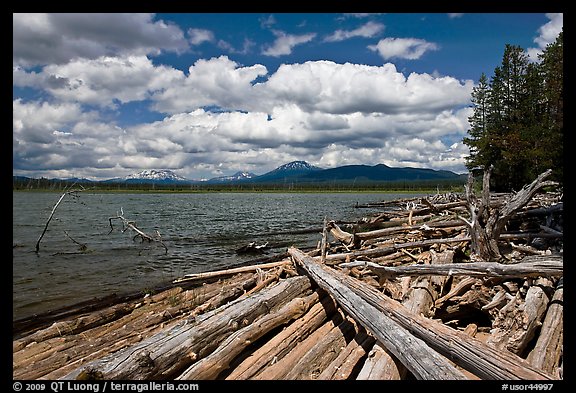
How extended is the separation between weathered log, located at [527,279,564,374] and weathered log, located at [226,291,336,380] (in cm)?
303

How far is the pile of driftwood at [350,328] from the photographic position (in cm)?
386

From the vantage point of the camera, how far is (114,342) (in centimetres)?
631

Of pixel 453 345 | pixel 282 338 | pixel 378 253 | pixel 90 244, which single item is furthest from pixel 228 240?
pixel 453 345

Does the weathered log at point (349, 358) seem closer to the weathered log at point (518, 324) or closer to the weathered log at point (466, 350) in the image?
the weathered log at point (466, 350)

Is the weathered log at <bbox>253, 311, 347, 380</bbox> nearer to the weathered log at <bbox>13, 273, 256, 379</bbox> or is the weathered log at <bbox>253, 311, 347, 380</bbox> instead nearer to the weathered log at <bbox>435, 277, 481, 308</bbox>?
the weathered log at <bbox>435, 277, 481, 308</bbox>

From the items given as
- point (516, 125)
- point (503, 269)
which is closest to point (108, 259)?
point (503, 269)

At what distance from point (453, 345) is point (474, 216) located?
19.9 feet

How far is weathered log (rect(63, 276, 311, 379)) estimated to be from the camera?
3566 millimetres

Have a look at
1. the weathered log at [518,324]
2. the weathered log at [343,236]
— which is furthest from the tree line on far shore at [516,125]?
the weathered log at [518,324]

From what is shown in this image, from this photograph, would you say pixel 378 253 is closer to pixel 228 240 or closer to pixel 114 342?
pixel 114 342

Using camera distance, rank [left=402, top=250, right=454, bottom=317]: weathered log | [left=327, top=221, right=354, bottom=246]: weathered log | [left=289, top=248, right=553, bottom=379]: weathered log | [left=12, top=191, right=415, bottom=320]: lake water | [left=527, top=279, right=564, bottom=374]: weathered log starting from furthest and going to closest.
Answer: [left=327, top=221, right=354, bottom=246]: weathered log → [left=12, top=191, right=415, bottom=320]: lake water → [left=402, top=250, right=454, bottom=317]: weathered log → [left=527, top=279, right=564, bottom=374]: weathered log → [left=289, top=248, right=553, bottom=379]: weathered log

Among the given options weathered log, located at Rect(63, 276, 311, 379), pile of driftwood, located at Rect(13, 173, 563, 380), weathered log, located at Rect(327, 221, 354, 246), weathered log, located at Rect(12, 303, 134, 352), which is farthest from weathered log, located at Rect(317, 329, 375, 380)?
weathered log, located at Rect(327, 221, 354, 246)

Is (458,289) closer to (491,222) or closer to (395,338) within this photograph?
(491,222)
